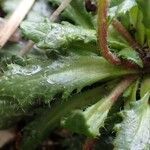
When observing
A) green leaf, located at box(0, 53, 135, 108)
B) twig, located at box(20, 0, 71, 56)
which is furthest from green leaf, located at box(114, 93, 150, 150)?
twig, located at box(20, 0, 71, 56)

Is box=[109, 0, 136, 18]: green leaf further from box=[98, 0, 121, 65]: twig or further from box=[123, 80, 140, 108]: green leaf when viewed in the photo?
box=[123, 80, 140, 108]: green leaf

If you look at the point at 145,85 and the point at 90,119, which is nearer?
the point at 90,119

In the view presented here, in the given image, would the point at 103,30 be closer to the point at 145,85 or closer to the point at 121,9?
the point at 121,9

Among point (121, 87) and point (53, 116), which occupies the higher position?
point (121, 87)

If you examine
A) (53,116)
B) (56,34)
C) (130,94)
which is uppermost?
(56,34)

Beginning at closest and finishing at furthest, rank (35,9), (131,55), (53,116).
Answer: (131,55) → (53,116) → (35,9)

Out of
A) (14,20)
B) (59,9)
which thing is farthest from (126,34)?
(14,20)
